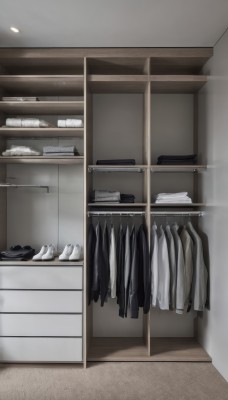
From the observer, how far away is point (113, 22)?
244cm

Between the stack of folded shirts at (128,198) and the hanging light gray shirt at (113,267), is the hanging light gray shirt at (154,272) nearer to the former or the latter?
the hanging light gray shirt at (113,267)

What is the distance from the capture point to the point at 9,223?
3.29 meters

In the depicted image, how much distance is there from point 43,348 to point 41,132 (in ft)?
6.41

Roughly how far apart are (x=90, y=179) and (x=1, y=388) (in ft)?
6.30

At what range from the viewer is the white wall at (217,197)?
100.0 inches

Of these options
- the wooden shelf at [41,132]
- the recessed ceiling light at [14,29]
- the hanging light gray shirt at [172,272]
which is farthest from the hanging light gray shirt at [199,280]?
the recessed ceiling light at [14,29]

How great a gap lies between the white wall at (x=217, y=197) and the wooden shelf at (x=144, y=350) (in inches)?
5.7

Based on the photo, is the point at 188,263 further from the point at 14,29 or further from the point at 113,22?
the point at 14,29

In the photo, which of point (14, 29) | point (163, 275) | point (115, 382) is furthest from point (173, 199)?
point (14, 29)

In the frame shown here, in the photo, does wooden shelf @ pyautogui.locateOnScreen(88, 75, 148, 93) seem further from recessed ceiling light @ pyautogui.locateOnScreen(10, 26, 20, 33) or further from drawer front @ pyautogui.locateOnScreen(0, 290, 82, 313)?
drawer front @ pyautogui.locateOnScreen(0, 290, 82, 313)

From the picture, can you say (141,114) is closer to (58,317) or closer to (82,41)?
(82,41)

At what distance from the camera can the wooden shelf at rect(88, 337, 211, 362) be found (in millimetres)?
2861


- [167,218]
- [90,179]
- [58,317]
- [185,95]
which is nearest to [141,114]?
[185,95]

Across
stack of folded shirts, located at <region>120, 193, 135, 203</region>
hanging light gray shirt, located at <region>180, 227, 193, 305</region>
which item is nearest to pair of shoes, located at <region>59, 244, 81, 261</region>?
stack of folded shirts, located at <region>120, 193, 135, 203</region>
